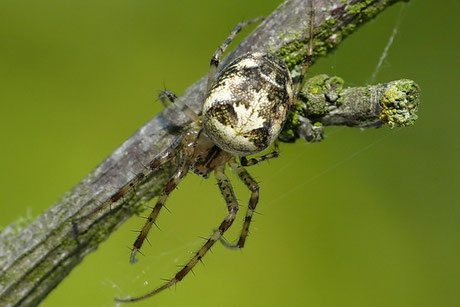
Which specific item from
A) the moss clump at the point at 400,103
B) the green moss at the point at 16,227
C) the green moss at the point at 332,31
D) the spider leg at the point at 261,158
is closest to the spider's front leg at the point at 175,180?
the spider leg at the point at 261,158

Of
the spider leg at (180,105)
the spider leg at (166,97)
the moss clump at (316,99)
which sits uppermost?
the spider leg at (166,97)

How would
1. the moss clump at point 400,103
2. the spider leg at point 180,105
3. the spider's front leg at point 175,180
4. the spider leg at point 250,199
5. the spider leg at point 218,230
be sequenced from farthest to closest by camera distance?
the spider leg at point 250,199 → the spider leg at point 218,230 → the spider's front leg at point 175,180 → the spider leg at point 180,105 → the moss clump at point 400,103

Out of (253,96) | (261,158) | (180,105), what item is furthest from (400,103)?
(261,158)

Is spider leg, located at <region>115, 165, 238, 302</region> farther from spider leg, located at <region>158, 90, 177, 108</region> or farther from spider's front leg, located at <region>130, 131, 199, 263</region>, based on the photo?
spider leg, located at <region>158, 90, 177, 108</region>

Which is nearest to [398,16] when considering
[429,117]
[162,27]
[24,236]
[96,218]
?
[429,117]

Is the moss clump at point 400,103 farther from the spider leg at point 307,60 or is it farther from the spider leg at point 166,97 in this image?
the spider leg at point 166,97

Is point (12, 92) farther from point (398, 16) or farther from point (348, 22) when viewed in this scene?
point (398, 16)
